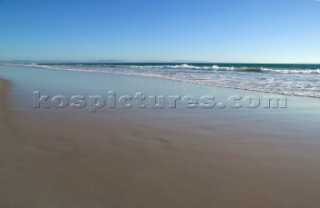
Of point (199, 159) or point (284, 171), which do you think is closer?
point (284, 171)

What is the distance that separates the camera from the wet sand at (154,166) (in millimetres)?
2248

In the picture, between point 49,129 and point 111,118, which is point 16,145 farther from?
point 111,118

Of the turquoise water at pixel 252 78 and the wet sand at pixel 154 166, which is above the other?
the turquoise water at pixel 252 78

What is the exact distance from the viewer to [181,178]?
2607 millimetres

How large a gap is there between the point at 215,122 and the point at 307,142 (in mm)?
1601

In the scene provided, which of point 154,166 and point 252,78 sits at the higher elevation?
point 252,78

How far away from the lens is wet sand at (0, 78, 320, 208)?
2.25 meters

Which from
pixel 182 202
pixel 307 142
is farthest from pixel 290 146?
pixel 182 202

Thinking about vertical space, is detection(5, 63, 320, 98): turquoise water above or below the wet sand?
above

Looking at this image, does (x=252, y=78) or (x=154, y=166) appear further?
(x=252, y=78)

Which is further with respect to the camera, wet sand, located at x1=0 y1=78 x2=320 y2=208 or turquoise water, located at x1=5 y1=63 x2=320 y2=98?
turquoise water, located at x1=5 y1=63 x2=320 y2=98

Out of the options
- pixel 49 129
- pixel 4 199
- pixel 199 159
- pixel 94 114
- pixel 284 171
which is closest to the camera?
pixel 4 199

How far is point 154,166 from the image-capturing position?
9.50 ft

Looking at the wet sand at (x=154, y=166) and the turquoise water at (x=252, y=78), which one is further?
the turquoise water at (x=252, y=78)
